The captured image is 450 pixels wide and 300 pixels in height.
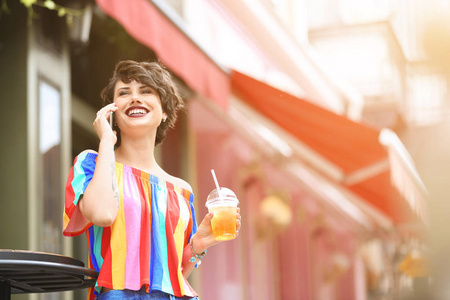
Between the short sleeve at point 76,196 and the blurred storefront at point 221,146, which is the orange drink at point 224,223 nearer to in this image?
the short sleeve at point 76,196

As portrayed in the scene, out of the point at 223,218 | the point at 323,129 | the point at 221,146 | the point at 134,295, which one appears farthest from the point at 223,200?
the point at 221,146

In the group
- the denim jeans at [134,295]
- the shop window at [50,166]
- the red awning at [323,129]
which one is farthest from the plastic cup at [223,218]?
the red awning at [323,129]

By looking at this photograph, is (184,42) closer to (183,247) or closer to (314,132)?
(314,132)

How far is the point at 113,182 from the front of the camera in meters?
1.91

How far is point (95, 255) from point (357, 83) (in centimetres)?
1544

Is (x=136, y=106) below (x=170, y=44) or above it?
below

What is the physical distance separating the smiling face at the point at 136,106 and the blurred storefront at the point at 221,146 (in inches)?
18.8

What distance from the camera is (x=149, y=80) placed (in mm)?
2125

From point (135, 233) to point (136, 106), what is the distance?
36 cm

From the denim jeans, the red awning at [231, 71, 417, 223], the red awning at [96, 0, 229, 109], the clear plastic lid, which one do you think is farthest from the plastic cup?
the red awning at [231, 71, 417, 223]

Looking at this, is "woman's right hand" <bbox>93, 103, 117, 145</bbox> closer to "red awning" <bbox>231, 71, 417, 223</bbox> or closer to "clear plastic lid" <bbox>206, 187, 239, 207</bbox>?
"clear plastic lid" <bbox>206, 187, 239, 207</bbox>

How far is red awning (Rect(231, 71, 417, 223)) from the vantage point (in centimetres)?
674

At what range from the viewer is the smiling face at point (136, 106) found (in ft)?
6.88

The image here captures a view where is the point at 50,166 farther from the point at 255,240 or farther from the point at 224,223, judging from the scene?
the point at 255,240
